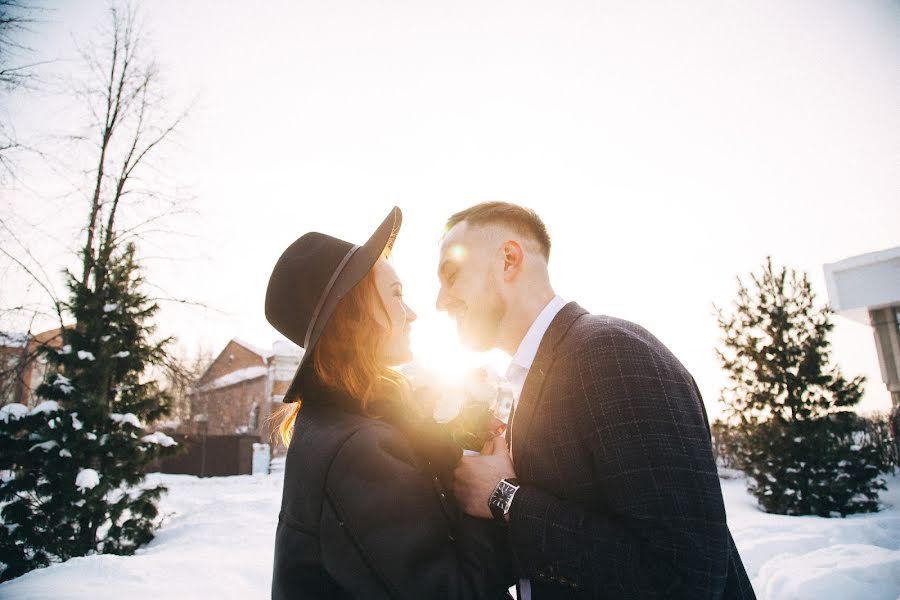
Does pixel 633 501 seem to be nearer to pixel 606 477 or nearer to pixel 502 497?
pixel 606 477

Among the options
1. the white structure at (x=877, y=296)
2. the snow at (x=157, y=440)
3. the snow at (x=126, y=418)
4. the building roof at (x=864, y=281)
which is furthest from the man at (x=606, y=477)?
the building roof at (x=864, y=281)

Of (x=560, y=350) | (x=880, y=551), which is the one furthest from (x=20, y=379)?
(x=880, y=551)

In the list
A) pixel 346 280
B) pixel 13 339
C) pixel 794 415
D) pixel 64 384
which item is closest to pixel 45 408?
pixel 64 384

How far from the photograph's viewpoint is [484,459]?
177cm

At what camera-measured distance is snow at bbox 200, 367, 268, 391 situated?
36.0 m

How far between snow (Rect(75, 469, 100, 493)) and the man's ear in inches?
350

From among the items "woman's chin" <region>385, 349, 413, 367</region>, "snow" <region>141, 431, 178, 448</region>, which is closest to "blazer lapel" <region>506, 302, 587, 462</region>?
"woman's chin" <region>385, 349, 413, 367</region>

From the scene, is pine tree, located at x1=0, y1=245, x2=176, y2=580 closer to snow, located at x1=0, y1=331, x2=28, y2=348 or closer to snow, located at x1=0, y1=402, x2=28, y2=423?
snow, located at x1=0, y1=402, x2=28, y2=423

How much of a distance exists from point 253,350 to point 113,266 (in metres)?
32.6

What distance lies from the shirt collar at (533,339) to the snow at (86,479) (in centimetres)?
885

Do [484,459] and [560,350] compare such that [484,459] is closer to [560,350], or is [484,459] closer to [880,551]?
[560,350]

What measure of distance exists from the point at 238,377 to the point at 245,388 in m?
1.47

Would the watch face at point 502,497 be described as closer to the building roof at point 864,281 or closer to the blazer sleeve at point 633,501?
the blazer sleeve at point 633,501

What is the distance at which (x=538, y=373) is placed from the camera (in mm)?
1914
